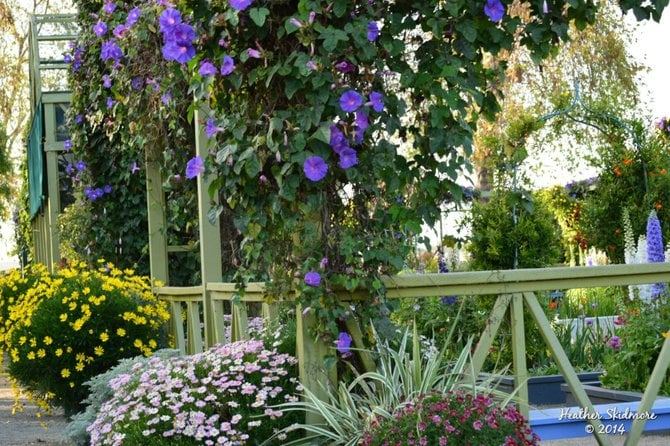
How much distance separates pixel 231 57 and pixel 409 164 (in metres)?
0.81

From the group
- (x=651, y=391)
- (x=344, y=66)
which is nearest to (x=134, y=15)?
(x=344, y=66)

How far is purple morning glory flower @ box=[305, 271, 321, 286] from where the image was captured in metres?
3.58

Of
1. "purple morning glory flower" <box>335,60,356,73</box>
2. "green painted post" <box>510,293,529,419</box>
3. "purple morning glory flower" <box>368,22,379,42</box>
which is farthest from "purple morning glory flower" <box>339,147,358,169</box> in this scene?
"green painted post" <box>510,293,529,419</box>

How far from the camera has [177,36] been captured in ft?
11.9

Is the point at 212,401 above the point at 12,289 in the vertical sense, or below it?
below

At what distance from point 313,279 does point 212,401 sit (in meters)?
0.74

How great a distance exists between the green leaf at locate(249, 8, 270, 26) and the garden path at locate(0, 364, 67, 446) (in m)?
3.18

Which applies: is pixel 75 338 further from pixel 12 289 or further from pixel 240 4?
pixel 12 289

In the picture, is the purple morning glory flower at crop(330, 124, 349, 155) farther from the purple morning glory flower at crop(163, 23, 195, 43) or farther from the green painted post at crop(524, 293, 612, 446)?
the green painted post at crop(524, 293, 612, 446)

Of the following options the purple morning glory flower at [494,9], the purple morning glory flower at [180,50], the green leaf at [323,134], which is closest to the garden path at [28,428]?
the purple morning glory flower at [180,50]

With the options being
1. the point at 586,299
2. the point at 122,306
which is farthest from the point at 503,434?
the point at 586,299

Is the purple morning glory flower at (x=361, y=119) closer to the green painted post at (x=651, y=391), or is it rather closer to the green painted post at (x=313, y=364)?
the green painted post at (x=313, y=364)

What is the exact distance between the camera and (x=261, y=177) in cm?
363

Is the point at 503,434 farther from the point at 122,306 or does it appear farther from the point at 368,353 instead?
the point at 122,306
